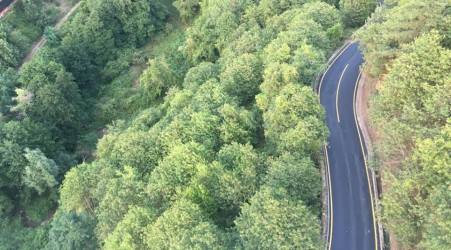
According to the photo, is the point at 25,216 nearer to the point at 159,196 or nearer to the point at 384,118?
the point at 159,196

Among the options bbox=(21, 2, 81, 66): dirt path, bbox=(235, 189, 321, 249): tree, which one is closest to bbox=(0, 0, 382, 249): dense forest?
bbox=(235, 189, 321, 249): tree

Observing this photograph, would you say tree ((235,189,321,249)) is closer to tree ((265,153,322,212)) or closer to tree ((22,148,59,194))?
tree ((265,153,322,212))

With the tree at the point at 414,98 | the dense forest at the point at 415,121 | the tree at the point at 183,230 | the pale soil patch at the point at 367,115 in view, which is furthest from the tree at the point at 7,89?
the tree at the point at 414,98

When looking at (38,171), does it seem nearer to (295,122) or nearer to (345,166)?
(295,122)

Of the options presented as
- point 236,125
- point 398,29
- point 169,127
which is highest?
point 398,29

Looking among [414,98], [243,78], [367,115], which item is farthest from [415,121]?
[243,78]

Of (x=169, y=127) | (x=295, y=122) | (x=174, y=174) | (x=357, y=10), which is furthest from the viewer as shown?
(x=357, y=10)

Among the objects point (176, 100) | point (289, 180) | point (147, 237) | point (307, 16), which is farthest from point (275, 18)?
point (147, 237)
